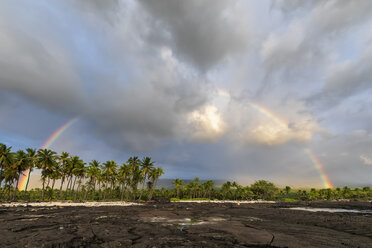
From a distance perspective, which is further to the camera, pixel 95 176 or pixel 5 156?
pixel 95 176

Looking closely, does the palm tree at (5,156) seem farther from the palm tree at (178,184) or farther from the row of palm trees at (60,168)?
the palm tree at (178,184)

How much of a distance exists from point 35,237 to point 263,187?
151115 millimetres

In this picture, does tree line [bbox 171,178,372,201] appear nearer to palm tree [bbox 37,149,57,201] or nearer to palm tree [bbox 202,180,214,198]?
palm tree [bbox 202,180,214,198]

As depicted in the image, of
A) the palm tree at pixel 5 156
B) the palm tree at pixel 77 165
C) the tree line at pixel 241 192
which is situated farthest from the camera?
the tree line at pixel 241 192

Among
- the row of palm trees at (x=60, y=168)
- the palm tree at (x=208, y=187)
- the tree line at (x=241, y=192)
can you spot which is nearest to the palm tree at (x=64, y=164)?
the row of palm trees at (x=60, y=168)

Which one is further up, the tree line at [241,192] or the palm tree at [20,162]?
the palm tree at [20,162]

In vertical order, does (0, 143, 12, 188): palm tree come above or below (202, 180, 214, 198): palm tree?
above

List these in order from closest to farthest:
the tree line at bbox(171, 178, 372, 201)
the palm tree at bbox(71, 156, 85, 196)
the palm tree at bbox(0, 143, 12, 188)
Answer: the palm tree at bbox(0, 143, 12, 188), the palm tree at bbox(71, 156, 85, 196), the tree line at bbox(171, 178, 372, 201)

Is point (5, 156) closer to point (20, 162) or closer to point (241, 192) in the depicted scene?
point (20, 162)

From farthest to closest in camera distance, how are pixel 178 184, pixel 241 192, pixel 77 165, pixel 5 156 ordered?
pixel 241 192 → pixel 178 184 → pixel 77 165 → pixel 5 156

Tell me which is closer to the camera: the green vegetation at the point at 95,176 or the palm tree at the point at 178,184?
the green vegetation at the point at 95,176

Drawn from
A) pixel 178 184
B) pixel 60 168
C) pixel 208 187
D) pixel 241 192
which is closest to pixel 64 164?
pixel 60 168

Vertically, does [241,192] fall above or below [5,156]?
below

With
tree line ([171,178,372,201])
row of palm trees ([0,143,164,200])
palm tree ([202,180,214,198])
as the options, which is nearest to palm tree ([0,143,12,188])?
row of palm trees ([0,143,164,200])
